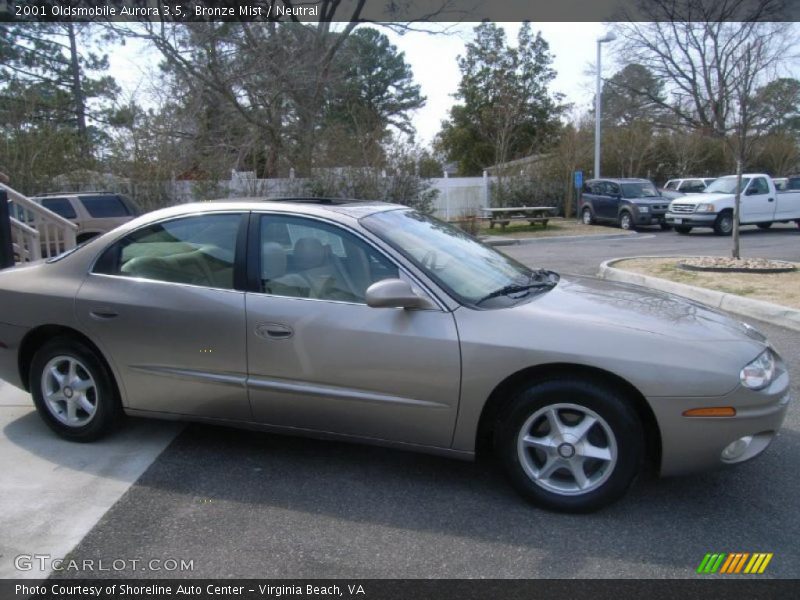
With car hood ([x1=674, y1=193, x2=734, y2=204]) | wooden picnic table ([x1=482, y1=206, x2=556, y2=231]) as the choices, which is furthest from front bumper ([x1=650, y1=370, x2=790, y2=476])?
wooden picnic table ([x1=482, y1=206, x2=556, y2=231])

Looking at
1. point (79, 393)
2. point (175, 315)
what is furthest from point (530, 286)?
point (79, 393)

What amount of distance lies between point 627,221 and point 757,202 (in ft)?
12.3

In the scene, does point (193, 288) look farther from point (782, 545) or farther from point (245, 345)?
point (782, 545)

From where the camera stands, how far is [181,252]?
3.90m

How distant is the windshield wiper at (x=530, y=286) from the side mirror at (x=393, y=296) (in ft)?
1.13

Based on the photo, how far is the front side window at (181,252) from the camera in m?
3.77

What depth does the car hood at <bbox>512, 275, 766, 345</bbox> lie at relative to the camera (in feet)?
10.4

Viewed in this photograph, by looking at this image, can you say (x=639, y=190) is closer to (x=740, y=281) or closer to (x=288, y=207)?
(x=740, y=281)

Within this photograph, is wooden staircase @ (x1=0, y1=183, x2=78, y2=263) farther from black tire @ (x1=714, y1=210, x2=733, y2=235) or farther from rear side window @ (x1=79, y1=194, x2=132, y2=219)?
black tire @ (x1=714, y1=210, x2=733, y2=235)

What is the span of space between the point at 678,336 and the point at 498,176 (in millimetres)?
22013

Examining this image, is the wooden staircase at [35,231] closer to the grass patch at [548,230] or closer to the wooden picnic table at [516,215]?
the grass patch at [548,230]

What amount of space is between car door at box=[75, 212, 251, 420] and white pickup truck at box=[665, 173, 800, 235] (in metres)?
17.9

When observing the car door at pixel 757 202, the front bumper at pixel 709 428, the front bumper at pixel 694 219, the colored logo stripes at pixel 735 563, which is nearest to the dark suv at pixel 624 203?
the front bumper at pixel 694 219

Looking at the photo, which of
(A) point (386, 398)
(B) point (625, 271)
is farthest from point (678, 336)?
(B) point (625, 271)
